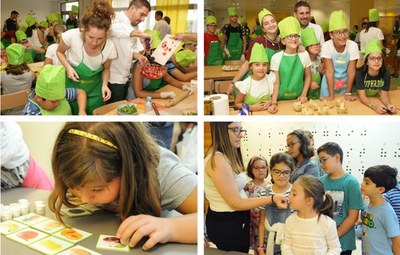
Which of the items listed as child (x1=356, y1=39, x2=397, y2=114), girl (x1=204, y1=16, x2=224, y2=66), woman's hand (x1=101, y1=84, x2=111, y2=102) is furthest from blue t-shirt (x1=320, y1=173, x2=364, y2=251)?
woman's hand (x1=101, y1=84, x2=111, y2=102)

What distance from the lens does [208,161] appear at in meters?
1.59

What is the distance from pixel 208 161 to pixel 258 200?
205 millimetres

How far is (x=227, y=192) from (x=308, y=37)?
22.3 inches

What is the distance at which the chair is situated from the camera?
1612 mm

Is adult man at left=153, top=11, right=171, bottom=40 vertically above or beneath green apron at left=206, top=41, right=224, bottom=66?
above

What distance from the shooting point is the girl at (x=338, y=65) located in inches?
62.4

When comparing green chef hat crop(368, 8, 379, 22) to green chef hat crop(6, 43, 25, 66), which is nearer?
green chef hat crop(368, 8, 379, 22)

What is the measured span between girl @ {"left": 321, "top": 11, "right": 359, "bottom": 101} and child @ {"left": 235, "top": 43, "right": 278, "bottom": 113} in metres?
0.17

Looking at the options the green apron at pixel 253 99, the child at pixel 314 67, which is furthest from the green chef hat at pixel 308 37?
the green apron at pixel 253 99

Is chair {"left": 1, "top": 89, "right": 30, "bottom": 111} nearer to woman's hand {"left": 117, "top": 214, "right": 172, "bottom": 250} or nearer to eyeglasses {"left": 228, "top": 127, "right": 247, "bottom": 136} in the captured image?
woman's hand {"left": 117, "top": 214, "right": 172, "bottom": 250}

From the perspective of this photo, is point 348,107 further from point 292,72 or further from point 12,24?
point 12,24

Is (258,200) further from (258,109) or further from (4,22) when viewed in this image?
(4,22)

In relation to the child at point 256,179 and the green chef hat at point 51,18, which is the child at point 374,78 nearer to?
the child at point 256,179

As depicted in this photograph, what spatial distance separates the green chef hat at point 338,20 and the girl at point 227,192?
1.43 feet
